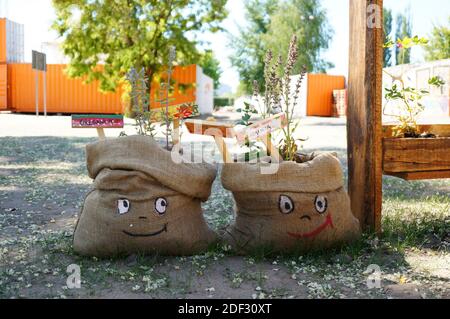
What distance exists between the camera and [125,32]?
54.7 feet

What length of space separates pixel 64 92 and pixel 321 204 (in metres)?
18.6

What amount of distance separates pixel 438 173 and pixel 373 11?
1.09 metres

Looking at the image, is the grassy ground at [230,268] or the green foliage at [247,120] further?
the green foliage at [247,120]

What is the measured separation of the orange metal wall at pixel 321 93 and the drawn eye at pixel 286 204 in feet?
67.6

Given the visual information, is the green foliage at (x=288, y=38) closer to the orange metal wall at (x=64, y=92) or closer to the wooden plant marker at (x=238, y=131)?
the orange metal wall at (x=64, y=92)

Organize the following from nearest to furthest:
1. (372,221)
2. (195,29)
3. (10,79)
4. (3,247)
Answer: (3,247), (372,221), (195,29), (10,79)

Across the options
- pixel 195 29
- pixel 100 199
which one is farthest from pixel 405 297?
pixel 195 29

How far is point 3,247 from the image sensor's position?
2746 mm

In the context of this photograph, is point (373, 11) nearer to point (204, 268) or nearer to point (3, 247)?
point (204, 268)

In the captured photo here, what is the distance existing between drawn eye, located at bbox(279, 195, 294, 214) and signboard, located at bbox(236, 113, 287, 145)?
13.3 inches

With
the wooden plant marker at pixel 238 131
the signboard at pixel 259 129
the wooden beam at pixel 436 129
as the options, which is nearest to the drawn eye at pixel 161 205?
the wooden plant marker at pixel 238 131

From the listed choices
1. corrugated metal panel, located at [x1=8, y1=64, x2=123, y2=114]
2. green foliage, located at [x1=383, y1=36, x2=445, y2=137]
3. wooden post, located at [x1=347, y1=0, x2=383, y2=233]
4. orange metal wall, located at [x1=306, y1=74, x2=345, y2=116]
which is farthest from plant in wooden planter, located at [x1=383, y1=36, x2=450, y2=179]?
orange metal wall, located at [x1=306, y1=74, x2=345, y2=116]

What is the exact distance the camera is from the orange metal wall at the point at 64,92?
18984 mm
